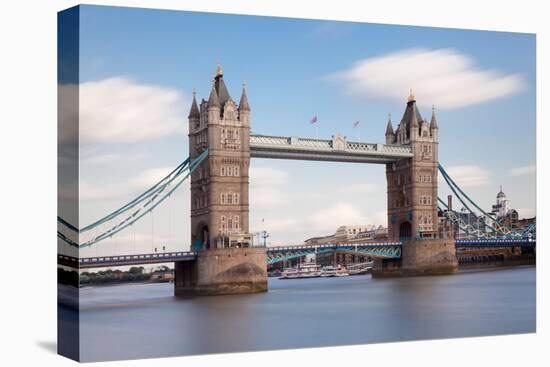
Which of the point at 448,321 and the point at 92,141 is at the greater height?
the point at 92,141

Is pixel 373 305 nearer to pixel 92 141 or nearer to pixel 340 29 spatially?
pixel 340 29

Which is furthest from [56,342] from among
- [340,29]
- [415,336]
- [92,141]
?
[340,29]

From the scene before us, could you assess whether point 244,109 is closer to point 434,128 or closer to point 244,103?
point 244,103

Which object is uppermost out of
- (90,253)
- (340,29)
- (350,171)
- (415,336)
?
(340,29)

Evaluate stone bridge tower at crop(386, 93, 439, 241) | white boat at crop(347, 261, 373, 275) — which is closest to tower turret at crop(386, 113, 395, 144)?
stone bridge tower at crop(386, 93, 439, 241)

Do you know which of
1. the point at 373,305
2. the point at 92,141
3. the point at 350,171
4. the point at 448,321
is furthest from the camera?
the point at 350,171

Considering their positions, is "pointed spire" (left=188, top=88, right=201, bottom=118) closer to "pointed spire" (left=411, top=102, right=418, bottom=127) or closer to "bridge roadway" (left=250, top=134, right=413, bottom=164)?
"bridge roadway" (left=250, top=134, right=413, bottom=164)
